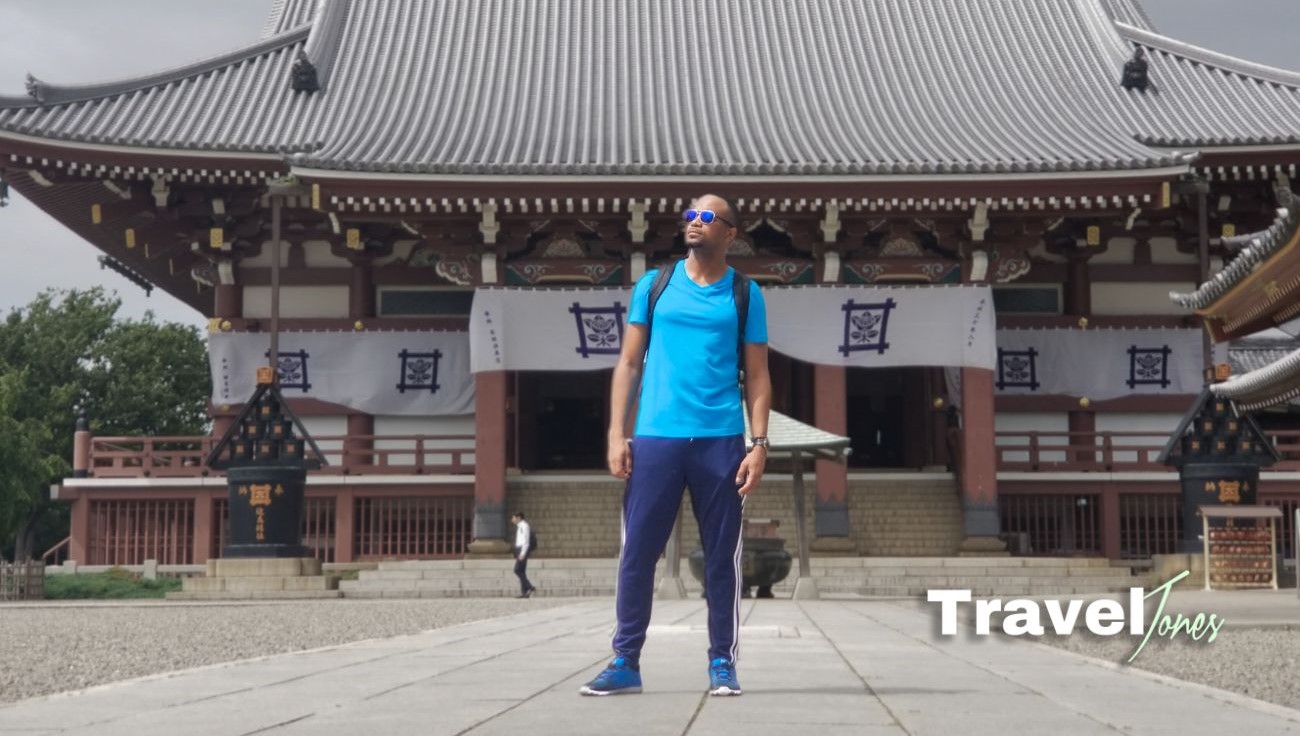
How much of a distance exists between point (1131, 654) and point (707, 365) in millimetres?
4604

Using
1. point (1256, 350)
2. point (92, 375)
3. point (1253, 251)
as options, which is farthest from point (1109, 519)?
point (92, 375)

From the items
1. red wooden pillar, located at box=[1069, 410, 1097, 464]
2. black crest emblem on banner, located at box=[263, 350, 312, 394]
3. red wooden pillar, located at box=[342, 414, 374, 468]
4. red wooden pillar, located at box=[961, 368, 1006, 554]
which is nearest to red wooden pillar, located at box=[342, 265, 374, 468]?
red wooden pillar, located at box=[342, 414, 374, 468]

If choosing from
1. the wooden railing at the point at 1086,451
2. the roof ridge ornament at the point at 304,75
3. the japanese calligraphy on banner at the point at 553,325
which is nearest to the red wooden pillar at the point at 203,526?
the japanese calligraphy on banner at the point at 553,325

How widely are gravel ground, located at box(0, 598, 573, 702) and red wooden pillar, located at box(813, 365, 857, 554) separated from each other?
542 cm

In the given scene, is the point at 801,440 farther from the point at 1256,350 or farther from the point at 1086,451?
the point at 1256,350

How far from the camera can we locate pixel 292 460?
2109cm

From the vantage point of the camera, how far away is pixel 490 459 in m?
22.9

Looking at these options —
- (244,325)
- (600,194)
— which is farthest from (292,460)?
(600,194)

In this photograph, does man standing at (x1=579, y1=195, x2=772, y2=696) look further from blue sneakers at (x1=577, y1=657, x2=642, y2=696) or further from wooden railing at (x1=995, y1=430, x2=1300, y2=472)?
wooden railing at (x1=995, y1=430, x2=1300, y2=472)

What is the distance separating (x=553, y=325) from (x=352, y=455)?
4037 mm

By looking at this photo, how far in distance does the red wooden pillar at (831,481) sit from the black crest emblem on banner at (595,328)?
10.2ft

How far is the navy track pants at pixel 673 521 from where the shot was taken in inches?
228

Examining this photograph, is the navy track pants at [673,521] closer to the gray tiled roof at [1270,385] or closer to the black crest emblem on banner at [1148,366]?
the gray tiled roof at [1270,385]

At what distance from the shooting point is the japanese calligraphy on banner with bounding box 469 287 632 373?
23203 millimetres
